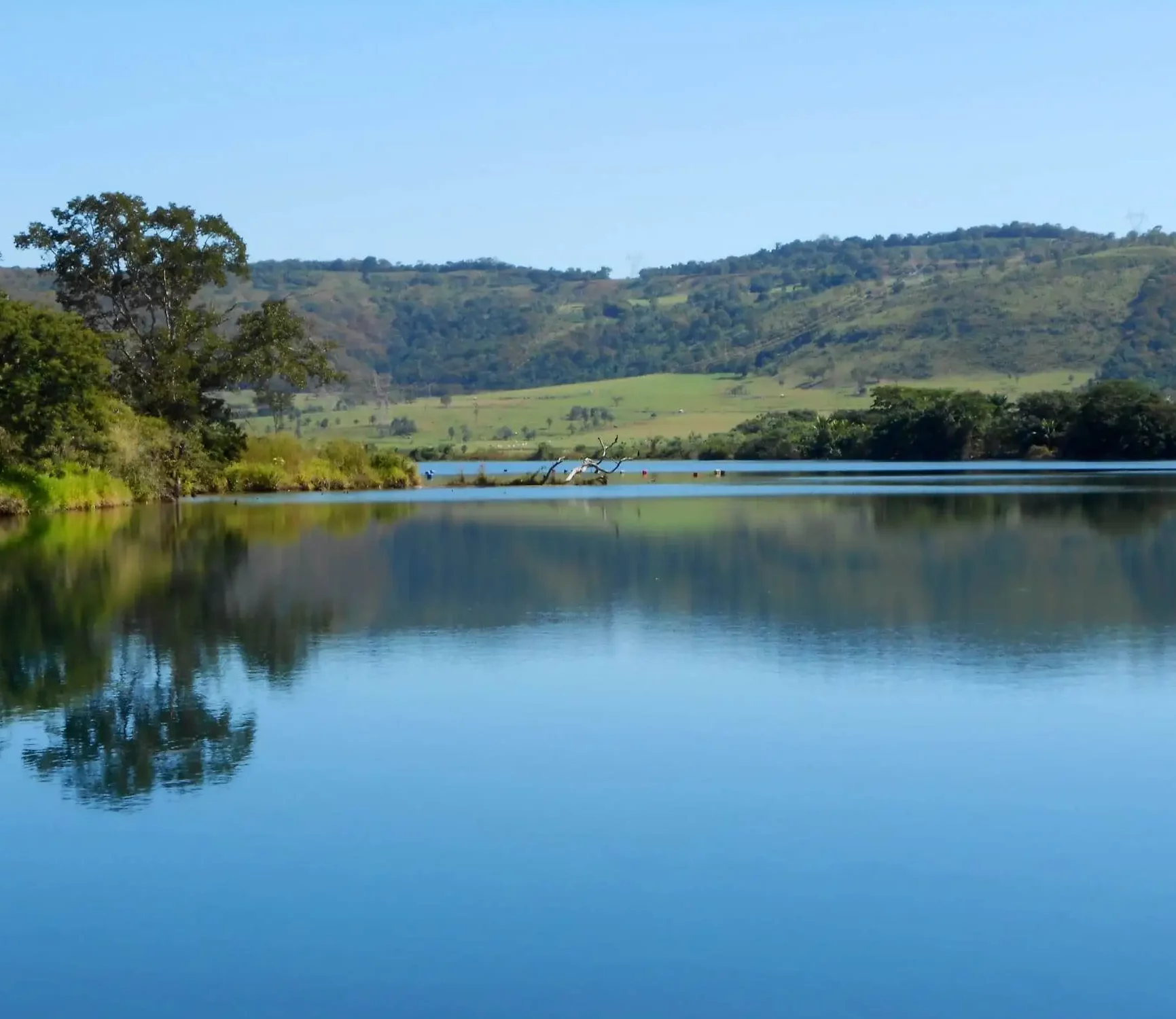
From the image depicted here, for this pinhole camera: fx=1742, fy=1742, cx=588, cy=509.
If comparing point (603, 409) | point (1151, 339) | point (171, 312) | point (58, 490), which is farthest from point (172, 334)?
point (1151, 339)

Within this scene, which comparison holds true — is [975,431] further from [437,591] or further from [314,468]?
[437,591]

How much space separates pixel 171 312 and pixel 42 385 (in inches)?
663

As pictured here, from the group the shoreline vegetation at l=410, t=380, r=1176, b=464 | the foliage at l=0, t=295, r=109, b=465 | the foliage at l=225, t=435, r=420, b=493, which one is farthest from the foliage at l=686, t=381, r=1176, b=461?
the foliage at l=0, t=295, r=109, b=465

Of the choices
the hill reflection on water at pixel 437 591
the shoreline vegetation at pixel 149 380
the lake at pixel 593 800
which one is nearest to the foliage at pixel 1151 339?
the shoreline vegetation at pixel 149 380

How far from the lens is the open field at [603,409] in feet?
425

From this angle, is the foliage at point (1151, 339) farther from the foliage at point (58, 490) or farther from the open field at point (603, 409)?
the foliage at point (58, 490)

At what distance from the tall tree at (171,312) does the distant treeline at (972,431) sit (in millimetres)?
48482

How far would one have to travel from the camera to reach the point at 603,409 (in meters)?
145

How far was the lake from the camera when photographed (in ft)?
23.8

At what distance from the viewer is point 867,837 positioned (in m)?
9.34

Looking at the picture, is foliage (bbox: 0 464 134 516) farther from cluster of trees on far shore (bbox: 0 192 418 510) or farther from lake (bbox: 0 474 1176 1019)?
lake (bbox: 0 474 1176 1019)

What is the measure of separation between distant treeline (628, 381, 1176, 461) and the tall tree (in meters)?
48.5

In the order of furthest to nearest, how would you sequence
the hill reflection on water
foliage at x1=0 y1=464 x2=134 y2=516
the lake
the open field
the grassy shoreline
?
the open field
the grassy shoreline
foliage at x1=0 y1=464 x2=134 y2=516
the hill reflection on water
the lake

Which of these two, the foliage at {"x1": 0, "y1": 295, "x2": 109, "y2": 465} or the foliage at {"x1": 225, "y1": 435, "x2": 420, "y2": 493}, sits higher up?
the foliage at {"x1": 0, "y1": 295, "x2": 109, "y2": 465}
